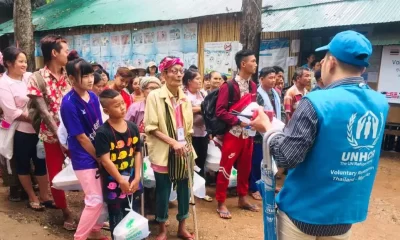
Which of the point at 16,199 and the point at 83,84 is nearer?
the point at 83,84

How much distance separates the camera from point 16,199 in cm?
423

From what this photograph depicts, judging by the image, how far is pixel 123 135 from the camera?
2.91 m

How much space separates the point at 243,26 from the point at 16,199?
4116 mm

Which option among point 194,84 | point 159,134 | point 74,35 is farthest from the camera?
point 74,35

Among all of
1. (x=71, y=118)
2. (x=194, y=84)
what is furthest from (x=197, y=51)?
(x=71, y=118)

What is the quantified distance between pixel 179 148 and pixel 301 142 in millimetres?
1707

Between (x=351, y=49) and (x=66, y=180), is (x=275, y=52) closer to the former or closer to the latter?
(x=66, y=180)

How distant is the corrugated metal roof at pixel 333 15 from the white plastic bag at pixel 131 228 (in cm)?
541

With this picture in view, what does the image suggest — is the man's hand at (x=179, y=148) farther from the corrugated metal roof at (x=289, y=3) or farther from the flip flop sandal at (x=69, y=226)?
the corrugated metal roof at (x=289, y=3)

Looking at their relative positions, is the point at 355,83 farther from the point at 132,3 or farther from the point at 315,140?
the point at 132,3

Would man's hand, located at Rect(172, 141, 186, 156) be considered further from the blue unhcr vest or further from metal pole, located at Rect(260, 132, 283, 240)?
the blue unhcr vest

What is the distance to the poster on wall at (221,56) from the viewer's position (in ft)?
27.5

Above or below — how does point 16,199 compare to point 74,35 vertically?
below

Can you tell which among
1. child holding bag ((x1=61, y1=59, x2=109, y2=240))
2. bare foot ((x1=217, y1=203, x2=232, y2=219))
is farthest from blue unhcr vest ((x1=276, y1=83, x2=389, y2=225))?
bare foot ((x1=217, y1=203, x2=232, y2=219))
